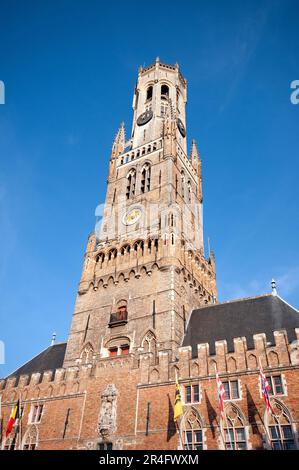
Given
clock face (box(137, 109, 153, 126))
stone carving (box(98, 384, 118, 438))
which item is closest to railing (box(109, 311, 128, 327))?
stone carving (box(98, 384, 118, 438))

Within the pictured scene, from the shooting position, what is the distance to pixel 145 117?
46.8m

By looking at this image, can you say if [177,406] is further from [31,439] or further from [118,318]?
[31,439]

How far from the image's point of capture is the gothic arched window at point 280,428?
739 inches

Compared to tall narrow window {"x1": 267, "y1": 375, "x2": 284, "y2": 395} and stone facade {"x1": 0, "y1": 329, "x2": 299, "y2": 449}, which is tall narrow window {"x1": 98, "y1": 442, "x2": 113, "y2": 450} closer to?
stone facade {"x1": 0, "y1": 329, "x2": 299, "y2": 449}

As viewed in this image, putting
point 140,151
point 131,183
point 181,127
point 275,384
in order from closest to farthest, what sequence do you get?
point 275,384 < point 131,183 < point 140,151 < point 181,127

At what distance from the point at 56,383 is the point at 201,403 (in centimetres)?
1144

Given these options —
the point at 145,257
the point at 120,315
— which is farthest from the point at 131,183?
the point at 120,315

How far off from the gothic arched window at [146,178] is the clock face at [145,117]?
9459 mm

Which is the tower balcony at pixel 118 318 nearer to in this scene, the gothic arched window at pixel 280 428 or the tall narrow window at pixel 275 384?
the tall narrow window at pixel 275 384

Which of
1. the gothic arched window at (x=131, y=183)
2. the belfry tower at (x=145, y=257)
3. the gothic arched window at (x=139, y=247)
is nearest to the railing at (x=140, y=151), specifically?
the belfry tower at (x=145, y=257)

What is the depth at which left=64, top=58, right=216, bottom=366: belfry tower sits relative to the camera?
91.6 feet

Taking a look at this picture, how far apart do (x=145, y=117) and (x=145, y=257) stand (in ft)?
74.3

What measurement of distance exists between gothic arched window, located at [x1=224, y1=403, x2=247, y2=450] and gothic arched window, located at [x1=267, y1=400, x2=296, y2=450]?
4.75ft
